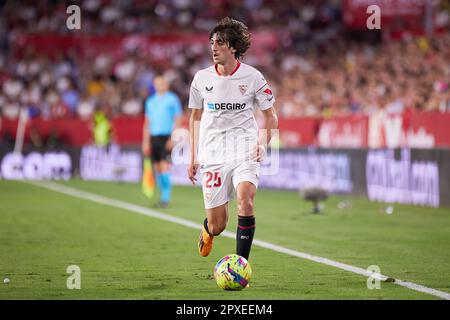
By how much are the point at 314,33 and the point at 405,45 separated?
825 centimetres

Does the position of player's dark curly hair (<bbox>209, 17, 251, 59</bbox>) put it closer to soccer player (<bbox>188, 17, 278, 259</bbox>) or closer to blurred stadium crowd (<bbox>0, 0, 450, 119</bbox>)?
soccer player (<bbox>188, 17, 278, 259</bbox>)

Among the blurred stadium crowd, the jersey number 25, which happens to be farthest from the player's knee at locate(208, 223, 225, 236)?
the blurred stadium crowd

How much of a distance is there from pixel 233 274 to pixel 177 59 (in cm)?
2762

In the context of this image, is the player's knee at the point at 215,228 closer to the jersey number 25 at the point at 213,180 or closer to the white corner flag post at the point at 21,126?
the jersey number 25 at the point at 213,180

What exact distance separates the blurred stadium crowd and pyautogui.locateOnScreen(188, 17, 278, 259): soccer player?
18.0 metres

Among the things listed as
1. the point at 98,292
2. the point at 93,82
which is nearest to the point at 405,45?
the point at 93,82

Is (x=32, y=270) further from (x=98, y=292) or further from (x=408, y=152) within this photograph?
(x=408, y=152)

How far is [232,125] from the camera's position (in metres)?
9.53

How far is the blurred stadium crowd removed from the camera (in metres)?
29.7

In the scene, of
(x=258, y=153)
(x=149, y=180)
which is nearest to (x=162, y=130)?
(x=149, y=180)

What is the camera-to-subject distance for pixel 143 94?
34094 mm

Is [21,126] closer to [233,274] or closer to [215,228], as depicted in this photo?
[215,228]

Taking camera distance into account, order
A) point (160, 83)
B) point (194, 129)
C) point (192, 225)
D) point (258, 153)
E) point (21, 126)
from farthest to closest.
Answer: point (21, 126)
point (160, 83)
point (192, 225)
point (194, 129)
point (258, 153)

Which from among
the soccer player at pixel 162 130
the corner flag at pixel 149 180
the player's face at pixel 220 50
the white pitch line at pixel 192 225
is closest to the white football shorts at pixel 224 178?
the player's face at pixel 220 50
